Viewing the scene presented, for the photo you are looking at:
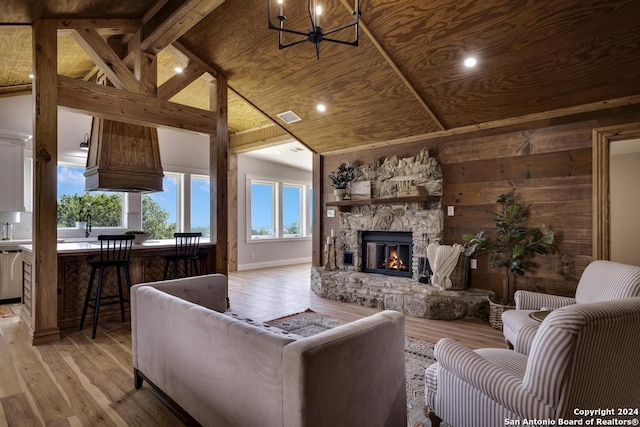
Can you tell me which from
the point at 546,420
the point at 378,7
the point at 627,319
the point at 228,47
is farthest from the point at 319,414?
the point at 228,47

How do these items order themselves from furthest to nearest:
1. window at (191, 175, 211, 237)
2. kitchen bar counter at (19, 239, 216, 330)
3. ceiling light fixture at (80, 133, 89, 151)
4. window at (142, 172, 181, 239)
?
window at (191, 175, 211, 237), window at (142, 172, 181, 239), ceiling light fixture at (80, 133, 89, 151), kitchen bar counter at (19, 239, 216, 330)

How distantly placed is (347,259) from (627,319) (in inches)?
187

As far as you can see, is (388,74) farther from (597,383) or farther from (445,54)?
(597,383)

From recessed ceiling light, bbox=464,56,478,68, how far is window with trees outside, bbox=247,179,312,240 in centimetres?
591

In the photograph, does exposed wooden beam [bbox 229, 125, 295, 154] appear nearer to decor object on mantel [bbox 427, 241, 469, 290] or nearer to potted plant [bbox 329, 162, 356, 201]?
potted plant [bbox 329, 162, 356, 201]

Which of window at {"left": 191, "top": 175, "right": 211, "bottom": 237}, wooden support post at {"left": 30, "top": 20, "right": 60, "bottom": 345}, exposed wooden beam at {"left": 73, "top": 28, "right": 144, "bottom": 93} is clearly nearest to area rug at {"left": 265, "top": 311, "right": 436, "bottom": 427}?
wooden support post at {"left": 30, "top": 20, "right": 60, "bottom": 345}

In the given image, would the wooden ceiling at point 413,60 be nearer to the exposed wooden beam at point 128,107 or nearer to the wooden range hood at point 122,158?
the exposed wooden beam at point 128,107

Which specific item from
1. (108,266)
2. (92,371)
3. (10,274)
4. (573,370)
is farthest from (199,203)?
(573,370)

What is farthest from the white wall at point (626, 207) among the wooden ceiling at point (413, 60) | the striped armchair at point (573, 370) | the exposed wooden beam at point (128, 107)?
the exposed wooden beam at point (128, 107)

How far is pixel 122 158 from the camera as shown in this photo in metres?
4.51

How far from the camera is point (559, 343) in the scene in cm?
131

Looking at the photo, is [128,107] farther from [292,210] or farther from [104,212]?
[292,210]

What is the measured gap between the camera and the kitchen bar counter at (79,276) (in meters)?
4.01

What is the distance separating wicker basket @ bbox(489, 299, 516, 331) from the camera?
12.7 feet
